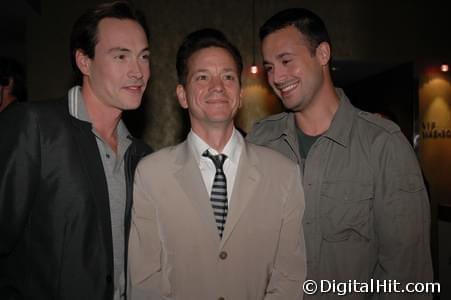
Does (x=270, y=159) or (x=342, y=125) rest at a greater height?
(x=342, y=125)

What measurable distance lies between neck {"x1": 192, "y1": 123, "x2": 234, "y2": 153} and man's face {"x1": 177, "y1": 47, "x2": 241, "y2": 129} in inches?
0.8

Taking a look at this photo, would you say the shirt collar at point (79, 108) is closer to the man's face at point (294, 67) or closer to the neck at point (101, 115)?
the neck at point (101, 115)

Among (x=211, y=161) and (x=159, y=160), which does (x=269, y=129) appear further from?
(x=159, y=160)

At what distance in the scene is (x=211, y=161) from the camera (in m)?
1.87

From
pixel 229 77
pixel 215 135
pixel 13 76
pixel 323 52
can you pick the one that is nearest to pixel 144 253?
pixel 215 135

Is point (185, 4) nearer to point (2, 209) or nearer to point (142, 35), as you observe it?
point (142, 35)

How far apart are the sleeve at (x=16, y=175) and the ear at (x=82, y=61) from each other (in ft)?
1.50

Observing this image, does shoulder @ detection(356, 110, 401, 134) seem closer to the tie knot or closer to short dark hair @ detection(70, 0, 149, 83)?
the tie knot

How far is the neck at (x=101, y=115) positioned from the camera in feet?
6.91

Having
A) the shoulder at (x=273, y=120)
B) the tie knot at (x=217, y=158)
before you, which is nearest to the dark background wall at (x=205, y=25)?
the shoulder at (x=273, y=120)

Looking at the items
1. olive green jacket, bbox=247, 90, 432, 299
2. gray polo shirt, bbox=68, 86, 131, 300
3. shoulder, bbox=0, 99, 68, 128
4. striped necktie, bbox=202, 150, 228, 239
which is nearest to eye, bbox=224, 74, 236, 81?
striped necktie, bbox=202, 150, 228, 239

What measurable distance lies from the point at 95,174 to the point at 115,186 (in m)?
0.16

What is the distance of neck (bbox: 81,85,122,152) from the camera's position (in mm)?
2105

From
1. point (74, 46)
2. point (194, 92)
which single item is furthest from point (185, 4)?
point (194, 92)
